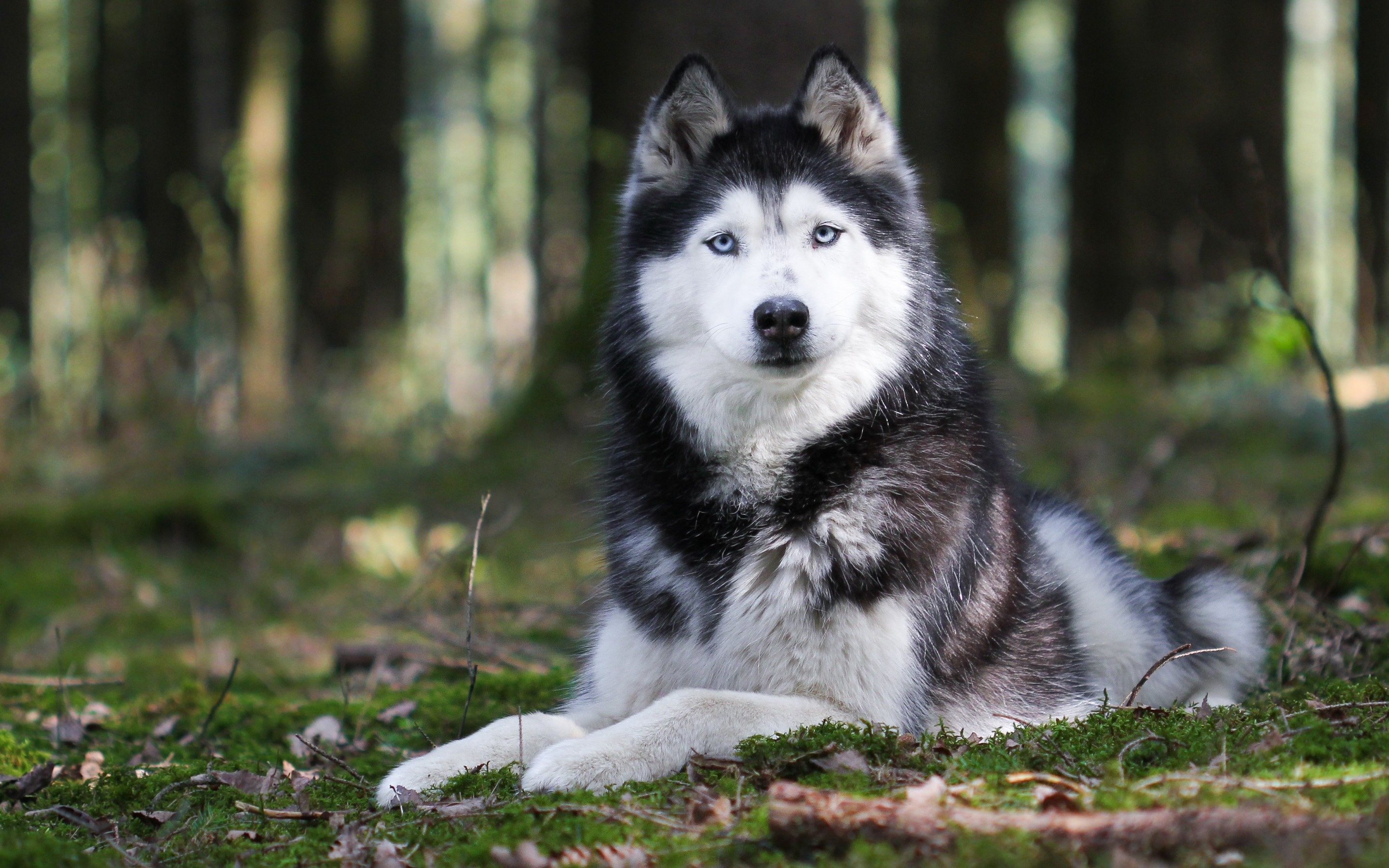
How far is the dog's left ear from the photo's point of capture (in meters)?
3.51

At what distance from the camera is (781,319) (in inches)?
121

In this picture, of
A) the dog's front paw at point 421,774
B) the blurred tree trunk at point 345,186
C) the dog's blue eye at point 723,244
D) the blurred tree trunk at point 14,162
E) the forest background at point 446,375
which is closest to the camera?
the dog's front paw at point 421,774

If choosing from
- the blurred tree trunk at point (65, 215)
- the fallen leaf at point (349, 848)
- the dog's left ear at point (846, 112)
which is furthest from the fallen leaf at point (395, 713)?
the blurred tree trunk at point (65, 215)

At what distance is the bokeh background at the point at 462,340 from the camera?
613 cm

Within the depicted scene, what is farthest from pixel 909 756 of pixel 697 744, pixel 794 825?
pixel 794 825

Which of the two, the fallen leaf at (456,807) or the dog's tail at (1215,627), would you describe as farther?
the dog's tail at (1215,627)

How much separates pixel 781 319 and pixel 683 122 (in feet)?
3.02

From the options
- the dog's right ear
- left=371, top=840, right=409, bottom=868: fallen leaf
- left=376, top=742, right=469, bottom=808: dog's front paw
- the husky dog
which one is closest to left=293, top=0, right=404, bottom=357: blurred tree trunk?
the dog's right ear

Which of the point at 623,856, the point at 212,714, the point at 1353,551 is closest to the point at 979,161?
the point at 1353,551

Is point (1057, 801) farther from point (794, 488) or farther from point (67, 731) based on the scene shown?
point (67, 731)

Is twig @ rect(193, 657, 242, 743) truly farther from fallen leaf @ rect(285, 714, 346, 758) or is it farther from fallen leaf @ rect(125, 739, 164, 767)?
fallen leaf @ rect(285, 714, 346, 758)

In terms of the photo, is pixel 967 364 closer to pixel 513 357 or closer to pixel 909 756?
pixel 909 756

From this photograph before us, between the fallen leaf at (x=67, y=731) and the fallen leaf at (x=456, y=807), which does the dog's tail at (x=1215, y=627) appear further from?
the fallen leaf at (x=67, y=731)

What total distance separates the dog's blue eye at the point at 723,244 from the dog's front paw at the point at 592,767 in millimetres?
1441
